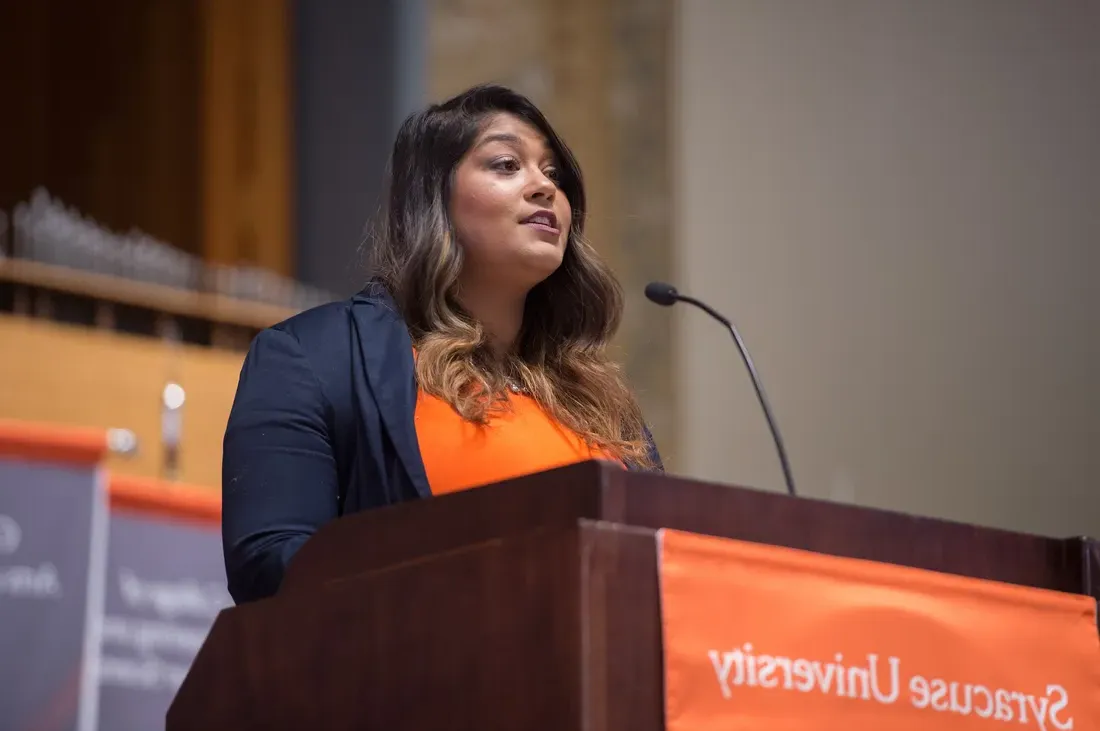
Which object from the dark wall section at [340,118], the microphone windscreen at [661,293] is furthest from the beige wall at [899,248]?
the microphone windscreen at [661,293]

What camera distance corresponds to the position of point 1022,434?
4.72 metres

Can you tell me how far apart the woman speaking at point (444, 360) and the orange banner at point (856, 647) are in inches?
18.5

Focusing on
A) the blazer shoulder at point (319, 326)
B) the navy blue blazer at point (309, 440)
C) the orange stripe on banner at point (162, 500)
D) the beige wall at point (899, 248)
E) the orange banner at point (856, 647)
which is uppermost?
the beige wall at point (899, 248)

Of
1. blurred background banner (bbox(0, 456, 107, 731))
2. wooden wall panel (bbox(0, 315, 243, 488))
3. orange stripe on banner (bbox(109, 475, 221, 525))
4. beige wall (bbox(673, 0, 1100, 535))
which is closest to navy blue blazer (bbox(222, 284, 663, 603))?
blurred background banner (bbox(0, 456, 107, 731))

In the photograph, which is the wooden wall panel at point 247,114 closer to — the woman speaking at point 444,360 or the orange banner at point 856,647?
the woman speaking at point 444,360

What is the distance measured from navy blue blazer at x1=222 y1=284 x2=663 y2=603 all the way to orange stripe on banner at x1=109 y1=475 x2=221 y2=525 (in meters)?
1.85

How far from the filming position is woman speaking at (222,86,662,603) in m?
1.64

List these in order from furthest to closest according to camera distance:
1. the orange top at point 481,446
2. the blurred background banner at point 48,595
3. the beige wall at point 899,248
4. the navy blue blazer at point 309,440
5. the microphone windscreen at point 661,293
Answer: the beige wall at point 899,248, the blurred background banner at point 48,595, the microphone windscreen at point 661,293, the orange top at point 481,446, the navy blue blazer at point 309,440

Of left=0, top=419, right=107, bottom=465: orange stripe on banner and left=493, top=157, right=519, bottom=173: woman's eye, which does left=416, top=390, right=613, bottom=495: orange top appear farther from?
left=0, top=419, right=107, bottom=465: orange stripe on banner

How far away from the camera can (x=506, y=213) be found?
1.97 meters

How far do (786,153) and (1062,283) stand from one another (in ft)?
3.17

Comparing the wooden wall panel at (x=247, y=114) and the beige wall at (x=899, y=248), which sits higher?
the wooden wall panel at (x=247, y=114)

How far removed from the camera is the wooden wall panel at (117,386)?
163 inches

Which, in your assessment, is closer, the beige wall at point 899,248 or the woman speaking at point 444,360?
the woman speaking at point 444,360
